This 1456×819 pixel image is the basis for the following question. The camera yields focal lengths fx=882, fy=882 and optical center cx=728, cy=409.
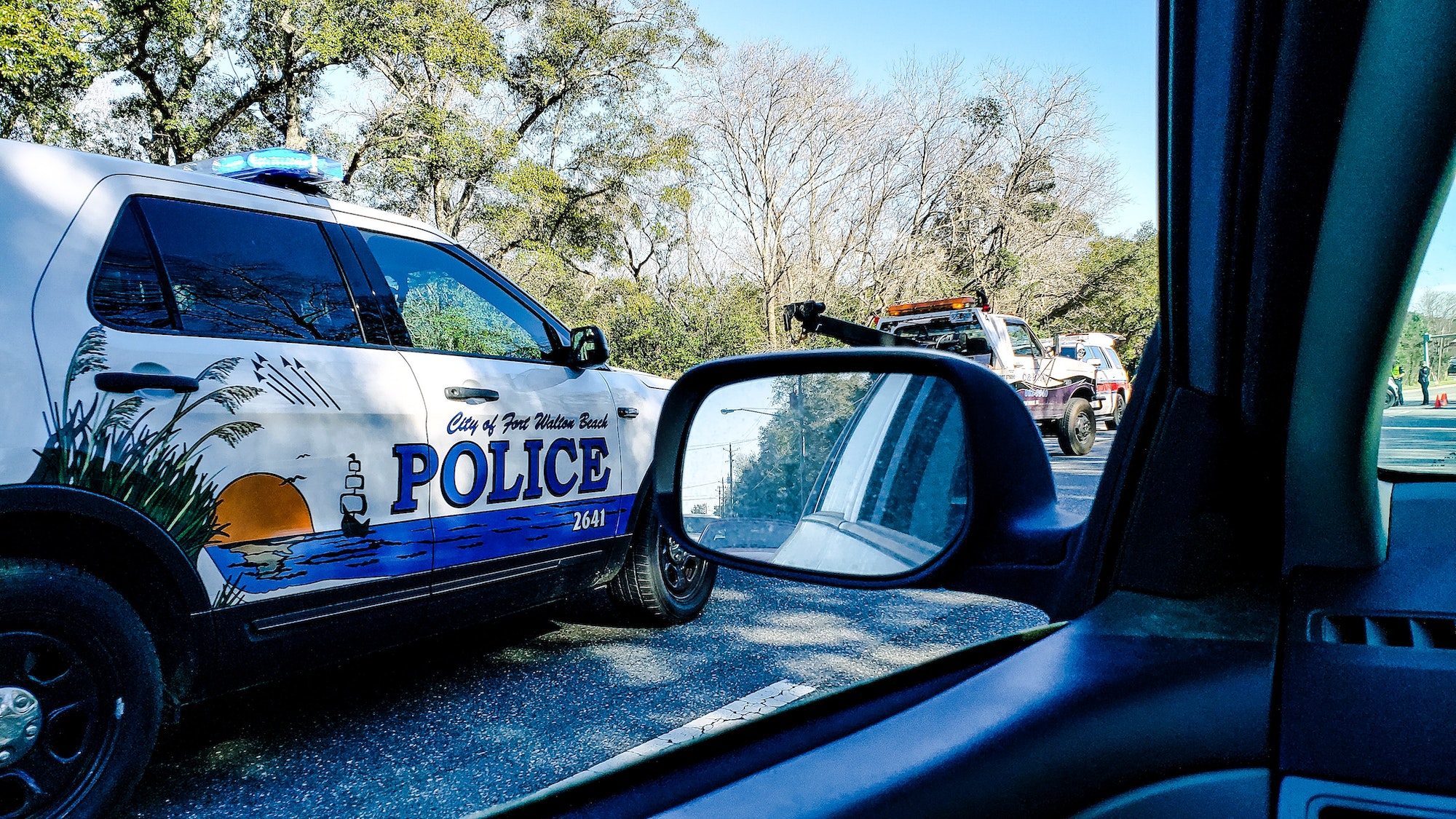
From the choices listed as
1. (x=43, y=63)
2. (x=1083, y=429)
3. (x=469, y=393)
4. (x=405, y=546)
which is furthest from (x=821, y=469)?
(x=43, y=63)

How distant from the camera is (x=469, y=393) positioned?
10.5ft

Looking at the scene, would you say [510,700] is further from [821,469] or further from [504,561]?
[821,469]

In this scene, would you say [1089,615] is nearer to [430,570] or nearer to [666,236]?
[430,570]

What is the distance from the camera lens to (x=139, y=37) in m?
13.6

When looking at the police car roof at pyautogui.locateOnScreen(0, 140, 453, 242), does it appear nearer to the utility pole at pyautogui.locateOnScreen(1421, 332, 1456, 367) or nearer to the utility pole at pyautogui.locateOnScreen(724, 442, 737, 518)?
the utility pole at pyautogui.locateOnScreen(724, 442, 737, 518)

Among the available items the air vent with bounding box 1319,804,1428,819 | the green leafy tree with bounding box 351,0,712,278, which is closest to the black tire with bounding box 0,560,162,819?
the air vent with bounding box 1319,804,1428,819

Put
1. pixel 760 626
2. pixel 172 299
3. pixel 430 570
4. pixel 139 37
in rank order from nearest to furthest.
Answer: pixel 172 299 < pixel 430 570 < pixel 760 626 < pixel 139 37

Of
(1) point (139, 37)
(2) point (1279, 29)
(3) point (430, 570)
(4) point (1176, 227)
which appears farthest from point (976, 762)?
(1) point (139, 37)

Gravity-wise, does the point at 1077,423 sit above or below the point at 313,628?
above

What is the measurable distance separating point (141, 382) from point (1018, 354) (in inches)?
476

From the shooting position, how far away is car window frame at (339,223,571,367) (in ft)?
10.4

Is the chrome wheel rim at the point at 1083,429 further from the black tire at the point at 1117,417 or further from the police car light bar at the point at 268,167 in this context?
the police car light bar at the point at 268,167

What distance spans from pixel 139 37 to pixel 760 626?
14.8 meters

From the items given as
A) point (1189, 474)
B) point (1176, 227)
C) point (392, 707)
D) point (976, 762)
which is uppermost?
point (1176, 227)
